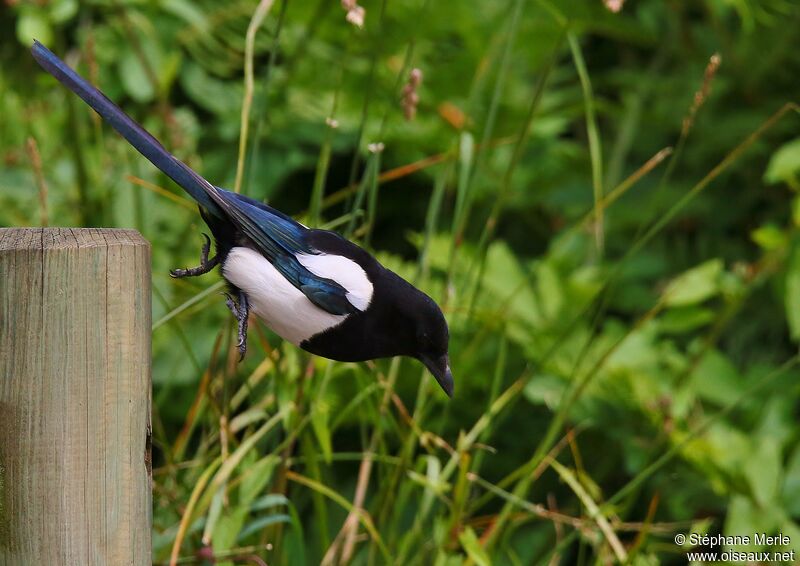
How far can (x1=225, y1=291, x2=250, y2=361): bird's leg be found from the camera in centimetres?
140

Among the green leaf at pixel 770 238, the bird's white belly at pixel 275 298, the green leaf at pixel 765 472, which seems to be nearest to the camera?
the bird's white belly at pixel 275 298

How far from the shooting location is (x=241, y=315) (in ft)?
4.66

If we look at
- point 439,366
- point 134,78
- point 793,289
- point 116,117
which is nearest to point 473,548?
point 439,366

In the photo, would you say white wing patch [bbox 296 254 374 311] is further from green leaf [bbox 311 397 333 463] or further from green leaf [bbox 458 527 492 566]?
green leaf [bbox 458 527 492 566]

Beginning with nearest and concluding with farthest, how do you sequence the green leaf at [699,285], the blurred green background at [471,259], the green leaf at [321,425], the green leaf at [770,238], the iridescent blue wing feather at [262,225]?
the iridescent blue wing feather at [262,225], the green leaf at [321,425], the blurred green background at [471,259], the green leaf at [699,285], the green leaf at [770,238]

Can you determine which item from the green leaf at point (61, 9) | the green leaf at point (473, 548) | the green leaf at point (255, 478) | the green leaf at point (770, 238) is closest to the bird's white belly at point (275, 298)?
the green leaf at point (255, 478)

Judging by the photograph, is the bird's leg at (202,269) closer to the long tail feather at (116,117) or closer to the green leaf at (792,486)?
the long tail feather at (116,117)

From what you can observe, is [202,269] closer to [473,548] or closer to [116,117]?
[116,117]

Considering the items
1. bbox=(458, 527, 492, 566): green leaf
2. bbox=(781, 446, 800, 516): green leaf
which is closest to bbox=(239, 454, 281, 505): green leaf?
bbox=(458, 527, 492, 566): green leaf

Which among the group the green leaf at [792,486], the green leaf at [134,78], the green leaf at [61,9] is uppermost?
the green leaf at [61,9]

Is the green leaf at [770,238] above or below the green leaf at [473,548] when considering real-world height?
above

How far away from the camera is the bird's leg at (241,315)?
1400mm

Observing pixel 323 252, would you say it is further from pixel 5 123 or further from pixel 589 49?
pixel 589 49

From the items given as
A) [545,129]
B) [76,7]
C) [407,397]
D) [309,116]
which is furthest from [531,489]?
[76,7]
